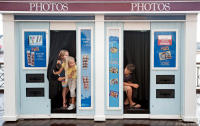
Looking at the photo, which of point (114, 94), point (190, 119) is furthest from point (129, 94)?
point (190, 119)

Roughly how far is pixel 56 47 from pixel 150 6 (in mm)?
2348

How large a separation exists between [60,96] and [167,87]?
2.57m

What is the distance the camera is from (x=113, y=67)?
18.0 ft

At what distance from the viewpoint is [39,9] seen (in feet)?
17.0

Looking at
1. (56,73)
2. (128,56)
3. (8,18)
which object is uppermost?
(8,18)

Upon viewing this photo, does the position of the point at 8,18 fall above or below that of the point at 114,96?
above

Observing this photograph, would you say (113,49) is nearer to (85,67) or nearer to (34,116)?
(85,67)

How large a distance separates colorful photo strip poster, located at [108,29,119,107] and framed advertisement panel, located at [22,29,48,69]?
1.53 metres

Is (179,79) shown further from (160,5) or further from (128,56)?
(160,5)

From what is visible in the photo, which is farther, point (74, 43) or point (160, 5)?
point (74, 43)

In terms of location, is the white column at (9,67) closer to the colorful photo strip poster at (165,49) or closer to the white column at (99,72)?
the white column at (99,72)

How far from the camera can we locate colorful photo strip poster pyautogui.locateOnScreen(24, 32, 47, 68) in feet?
17.8

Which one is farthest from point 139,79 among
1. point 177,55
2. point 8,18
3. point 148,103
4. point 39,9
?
point 8,18

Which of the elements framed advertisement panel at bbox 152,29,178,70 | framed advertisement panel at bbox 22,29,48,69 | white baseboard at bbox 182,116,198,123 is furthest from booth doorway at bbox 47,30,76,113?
white baseboard at bbox 182,116,198,123
